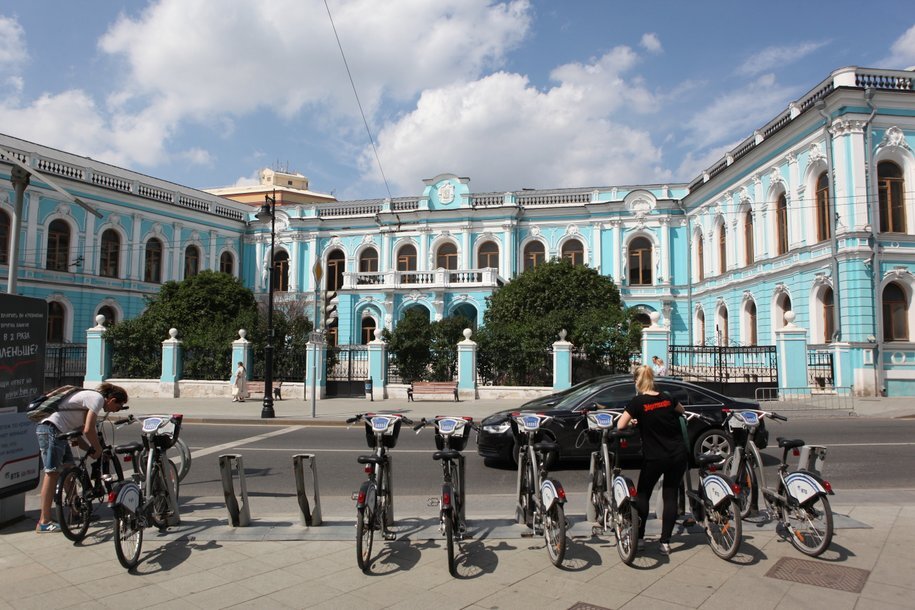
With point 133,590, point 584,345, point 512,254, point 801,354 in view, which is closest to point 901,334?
point 801,354

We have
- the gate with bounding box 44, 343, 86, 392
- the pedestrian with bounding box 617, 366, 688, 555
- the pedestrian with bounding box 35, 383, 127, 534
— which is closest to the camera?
the pedestrian with bounding box 617, 366, 688, 555

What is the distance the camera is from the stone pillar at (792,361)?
20094mm

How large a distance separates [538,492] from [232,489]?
2.94 m

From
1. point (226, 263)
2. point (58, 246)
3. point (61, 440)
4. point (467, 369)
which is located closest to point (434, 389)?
point (467, 369)

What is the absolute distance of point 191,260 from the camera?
40781 millimetres

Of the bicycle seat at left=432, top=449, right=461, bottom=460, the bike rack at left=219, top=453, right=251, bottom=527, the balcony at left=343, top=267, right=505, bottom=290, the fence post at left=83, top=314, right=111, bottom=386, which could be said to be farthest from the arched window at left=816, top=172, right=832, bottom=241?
the fence post at left=83, top=314, right=111, bottom=386

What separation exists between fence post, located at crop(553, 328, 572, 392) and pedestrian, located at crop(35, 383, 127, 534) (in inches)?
636

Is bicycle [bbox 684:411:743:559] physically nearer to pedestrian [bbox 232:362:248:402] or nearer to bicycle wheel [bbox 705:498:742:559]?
bicycle wheel [bbox 705:498:742:559]

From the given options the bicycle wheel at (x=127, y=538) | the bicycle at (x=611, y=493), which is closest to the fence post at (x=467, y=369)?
the bicycle at (x=611, y=493)

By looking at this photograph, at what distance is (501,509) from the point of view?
680 cm

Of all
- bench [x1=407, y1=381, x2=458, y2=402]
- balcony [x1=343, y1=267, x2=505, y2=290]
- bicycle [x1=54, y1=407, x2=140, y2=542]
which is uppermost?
balcony [x1=343, y1=267, x2=505, y2=290]

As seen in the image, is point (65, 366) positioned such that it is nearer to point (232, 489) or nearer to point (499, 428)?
point (499, 428)

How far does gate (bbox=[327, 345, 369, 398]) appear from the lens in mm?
22969

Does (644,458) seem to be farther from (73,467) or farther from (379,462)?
(73,467)
